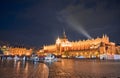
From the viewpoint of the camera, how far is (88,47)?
131 meters

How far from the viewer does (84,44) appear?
137m

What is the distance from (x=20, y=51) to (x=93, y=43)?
60000 millimetres

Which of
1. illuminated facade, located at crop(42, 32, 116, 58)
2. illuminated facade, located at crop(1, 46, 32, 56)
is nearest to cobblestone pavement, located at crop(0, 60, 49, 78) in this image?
illuminated facade, located at crop(42, 32, 116, 58)

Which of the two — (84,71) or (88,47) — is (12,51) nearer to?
(88,47)

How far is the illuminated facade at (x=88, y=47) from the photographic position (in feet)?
383

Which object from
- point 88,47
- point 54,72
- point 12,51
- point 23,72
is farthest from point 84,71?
point 12,51

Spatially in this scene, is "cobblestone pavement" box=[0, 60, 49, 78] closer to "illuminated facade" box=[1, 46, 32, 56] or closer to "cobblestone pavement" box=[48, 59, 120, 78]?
"cobblestone pavement" box=[48, 59, 120, 78]

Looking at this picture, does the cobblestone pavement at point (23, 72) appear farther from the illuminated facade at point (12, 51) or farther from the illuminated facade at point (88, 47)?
the illuminated facade at point (12, 51)

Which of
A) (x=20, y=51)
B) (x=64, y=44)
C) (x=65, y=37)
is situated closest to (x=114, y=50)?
(x=64, y=44)

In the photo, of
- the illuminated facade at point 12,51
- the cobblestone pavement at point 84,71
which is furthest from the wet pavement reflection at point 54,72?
the illuminated facade at point 12,51

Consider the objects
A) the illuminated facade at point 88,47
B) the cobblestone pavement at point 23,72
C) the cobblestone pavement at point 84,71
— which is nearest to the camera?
the cobblestone pavement at point 23,72

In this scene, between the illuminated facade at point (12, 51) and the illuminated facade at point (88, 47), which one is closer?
the illuminated facade at point (88, 47)

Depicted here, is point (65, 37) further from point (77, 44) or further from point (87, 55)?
point (87, 55)

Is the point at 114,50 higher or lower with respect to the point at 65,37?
lower
